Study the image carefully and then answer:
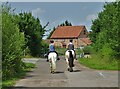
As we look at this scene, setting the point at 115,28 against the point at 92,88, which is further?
the point at 115,28

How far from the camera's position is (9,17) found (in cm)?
2236

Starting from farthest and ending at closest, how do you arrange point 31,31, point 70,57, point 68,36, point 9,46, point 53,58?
point 68,36
point 31,31
point 70,57
point 53,58
point 9,46

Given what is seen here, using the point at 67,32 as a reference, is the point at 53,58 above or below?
below

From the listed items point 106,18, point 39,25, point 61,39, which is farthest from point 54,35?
point 106,18

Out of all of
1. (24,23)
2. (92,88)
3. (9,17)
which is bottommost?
(92,88)

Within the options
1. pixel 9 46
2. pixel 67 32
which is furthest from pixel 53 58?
pixel 67 32

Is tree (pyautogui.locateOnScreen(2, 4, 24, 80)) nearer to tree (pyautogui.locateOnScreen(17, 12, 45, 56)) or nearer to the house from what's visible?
tree (pyautogui.locateOnScreen(17, 12, 45, 56))

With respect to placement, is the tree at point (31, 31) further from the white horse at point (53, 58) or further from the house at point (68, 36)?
the house at point (68, 36)

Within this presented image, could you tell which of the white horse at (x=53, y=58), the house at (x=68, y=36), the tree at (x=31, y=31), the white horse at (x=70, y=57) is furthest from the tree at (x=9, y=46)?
the house at (x=68, y=36)

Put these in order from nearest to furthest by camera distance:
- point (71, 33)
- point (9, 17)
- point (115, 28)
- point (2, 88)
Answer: point (2, 88), point (9, 17), point (115, 28), point (71, 33)

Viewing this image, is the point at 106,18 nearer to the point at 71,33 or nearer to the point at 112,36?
the point at 112,36

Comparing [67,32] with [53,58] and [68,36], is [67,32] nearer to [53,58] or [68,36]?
[68,36]

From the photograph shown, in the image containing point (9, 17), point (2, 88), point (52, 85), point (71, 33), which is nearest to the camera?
point (2, 88)

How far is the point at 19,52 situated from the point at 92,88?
8.08 metres
